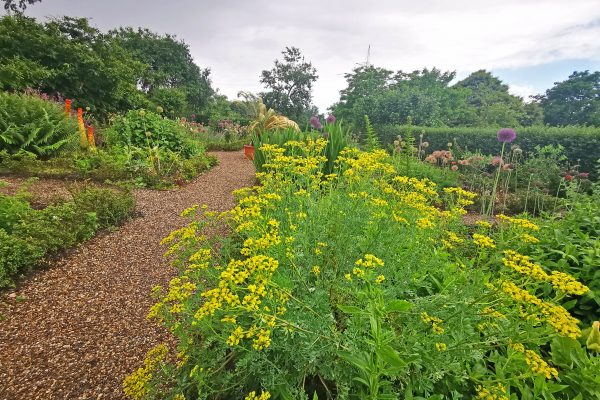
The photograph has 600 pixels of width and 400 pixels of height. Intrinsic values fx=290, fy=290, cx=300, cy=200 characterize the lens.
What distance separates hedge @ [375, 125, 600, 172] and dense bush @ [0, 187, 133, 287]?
707 cm

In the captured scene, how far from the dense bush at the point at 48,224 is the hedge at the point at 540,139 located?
707cm

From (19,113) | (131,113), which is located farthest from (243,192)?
(131,113)

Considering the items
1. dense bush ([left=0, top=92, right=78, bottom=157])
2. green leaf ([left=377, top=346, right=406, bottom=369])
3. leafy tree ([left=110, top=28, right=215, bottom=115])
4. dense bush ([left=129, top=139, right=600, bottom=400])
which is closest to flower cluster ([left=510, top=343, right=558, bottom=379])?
dense bush ([left=129, top=139, right=600, bottom=400])

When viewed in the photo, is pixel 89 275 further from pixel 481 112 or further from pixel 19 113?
pixel 481 112

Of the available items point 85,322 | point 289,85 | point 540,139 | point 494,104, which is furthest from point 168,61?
point 85,322

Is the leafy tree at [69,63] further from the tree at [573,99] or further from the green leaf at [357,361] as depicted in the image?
the tree at [573,99]

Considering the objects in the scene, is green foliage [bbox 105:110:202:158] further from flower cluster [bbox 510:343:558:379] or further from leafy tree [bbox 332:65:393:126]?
leafy tree [bbox 332:65:393:126]

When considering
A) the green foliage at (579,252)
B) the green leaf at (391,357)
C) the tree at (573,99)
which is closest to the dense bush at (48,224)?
the green leaf at (391,357)

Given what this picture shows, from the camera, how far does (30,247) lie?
8.67ft

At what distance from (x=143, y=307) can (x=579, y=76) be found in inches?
1479

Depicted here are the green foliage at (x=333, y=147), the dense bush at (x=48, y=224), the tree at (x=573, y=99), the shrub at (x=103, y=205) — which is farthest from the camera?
the tree at (x=573, y=99)

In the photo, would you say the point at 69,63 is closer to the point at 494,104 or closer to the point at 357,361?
the point at 357,361

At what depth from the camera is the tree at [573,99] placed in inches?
992

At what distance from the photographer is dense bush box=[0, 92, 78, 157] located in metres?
5.42
